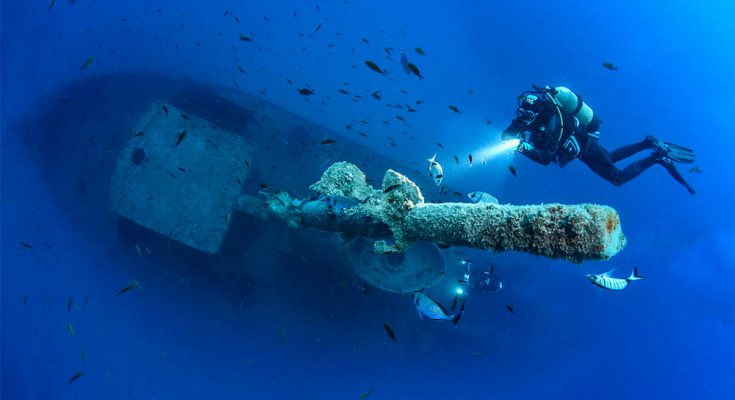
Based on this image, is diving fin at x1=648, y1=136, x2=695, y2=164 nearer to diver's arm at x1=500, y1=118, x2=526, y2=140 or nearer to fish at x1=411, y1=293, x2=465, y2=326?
diver's arm at x1=500, y1=118, x2=526, y2=140

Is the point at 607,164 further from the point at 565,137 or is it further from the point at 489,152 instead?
the point at 489,152

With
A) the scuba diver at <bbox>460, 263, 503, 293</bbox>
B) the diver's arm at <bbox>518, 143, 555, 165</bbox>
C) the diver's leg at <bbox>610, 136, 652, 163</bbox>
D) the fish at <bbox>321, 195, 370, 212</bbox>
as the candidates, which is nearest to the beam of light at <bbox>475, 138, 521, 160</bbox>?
the diver's leg at <bbox>610, 136, 652, 163</bbox>

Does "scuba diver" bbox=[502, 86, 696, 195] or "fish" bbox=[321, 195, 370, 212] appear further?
"scuba diver" bbox=[502, 86, 696, 195]

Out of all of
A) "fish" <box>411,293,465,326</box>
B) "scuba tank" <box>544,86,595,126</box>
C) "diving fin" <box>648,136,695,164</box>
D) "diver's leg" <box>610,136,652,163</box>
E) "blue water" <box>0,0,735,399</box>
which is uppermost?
"scuba tank" <box>544,86,595,126</box>

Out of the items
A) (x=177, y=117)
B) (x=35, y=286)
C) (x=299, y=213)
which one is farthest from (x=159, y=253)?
(x=35, y=286)

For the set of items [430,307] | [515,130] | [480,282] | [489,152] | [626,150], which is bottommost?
[489,152]

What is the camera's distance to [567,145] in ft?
25.0

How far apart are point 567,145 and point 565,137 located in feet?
0.59

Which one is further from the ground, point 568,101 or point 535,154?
point 568,101

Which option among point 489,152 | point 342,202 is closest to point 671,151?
point 342,202

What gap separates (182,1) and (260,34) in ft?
19.9

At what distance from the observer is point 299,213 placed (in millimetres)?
6324

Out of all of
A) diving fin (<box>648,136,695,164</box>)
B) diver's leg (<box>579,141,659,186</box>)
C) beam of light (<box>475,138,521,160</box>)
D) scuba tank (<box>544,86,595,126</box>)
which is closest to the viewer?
scuba tank (<box>544,86,595,126</box>)

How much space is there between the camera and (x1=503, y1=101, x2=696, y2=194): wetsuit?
6.99 metres
